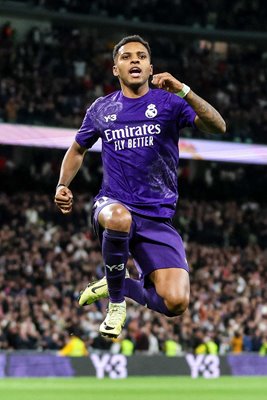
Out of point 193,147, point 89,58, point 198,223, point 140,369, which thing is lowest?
point 140,369

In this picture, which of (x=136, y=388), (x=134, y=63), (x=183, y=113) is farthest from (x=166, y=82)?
(x=136, y=388)

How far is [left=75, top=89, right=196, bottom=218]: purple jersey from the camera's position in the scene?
783 cm

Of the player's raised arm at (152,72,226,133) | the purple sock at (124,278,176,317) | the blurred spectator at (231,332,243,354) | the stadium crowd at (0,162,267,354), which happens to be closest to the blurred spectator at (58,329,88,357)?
the stadium crowd at (0,162,267,354)

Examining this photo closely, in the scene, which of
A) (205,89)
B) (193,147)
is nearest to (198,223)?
(193,147)

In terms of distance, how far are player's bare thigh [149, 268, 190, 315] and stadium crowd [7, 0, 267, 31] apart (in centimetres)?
2289

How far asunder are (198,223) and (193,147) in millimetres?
1989

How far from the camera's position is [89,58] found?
29.6 meters

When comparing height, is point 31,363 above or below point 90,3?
below

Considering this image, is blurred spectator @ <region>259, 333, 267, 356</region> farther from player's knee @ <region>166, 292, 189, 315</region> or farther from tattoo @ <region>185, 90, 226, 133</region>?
tattoo @ <region>185, 90, 226, 133</region>

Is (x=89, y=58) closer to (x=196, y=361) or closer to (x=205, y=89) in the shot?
(x=205, y=89)

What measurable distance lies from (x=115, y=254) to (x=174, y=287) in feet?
1.68

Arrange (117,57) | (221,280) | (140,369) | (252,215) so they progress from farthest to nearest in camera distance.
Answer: (252,215) → (221,280) → (140,369) → (117,57)

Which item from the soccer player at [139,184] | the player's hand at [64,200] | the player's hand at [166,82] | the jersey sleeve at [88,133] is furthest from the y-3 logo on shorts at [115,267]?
the player's hand at [166,82]

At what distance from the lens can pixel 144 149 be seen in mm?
7816
